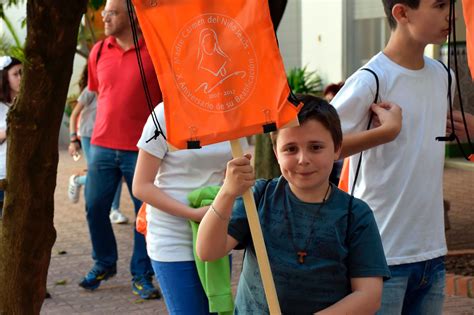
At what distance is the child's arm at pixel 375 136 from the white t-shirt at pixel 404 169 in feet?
0.46

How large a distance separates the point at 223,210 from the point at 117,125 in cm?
427

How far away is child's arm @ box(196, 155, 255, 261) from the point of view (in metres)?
2.94

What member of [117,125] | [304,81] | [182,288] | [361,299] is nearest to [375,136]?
[361,299]

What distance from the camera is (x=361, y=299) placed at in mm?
3035

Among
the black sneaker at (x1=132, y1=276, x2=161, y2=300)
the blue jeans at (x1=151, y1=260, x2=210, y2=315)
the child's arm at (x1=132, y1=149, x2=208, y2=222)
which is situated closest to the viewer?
the blue jeans at (x1=151, y1=260, x2=210, y2=315)

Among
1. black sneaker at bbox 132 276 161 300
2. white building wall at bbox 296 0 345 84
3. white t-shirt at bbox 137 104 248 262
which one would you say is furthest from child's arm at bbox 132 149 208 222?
white building wall at bbox 296 0 345 84

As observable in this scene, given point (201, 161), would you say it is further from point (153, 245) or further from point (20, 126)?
point (20, 126)

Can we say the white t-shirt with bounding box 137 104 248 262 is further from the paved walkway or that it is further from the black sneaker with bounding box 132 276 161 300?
the black sneaker with bounding box 132 276 161 300

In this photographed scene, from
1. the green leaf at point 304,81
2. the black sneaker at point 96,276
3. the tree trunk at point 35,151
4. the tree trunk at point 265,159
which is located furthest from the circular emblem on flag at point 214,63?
the green leaf at point 304,81

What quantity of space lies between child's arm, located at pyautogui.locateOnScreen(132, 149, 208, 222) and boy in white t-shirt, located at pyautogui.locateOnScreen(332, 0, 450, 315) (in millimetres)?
1054

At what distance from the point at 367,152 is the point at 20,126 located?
1352 millimetres

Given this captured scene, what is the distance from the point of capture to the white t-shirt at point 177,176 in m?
4.55

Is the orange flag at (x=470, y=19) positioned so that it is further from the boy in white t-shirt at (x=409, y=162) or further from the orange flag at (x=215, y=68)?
the orange flag at (x=215, y=68)

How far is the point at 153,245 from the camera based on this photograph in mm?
4535
